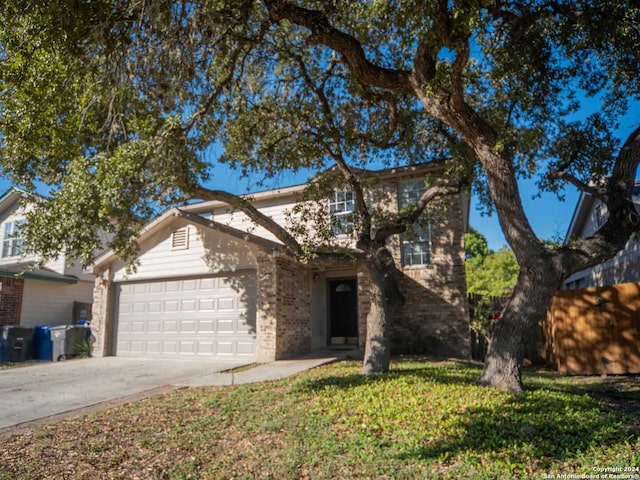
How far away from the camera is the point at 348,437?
480cm

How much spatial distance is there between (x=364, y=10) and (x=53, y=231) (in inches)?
271

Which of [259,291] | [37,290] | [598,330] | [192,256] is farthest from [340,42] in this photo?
[37,290]

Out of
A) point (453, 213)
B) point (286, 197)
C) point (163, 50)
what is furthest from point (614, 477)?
point (286, 197)

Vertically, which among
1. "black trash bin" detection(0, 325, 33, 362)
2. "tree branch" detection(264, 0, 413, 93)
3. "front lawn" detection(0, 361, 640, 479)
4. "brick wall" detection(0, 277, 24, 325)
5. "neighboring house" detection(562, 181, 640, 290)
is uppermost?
"tree branch" detection(264, 0, 413, 93)

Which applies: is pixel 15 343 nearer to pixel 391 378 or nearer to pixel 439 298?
pixel 391 378

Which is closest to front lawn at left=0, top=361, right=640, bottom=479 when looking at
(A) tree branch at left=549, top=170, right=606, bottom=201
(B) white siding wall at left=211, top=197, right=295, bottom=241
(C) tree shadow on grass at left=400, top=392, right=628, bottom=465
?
(C) tree shadow on grass at left=400, top=392, right=628, bottom=465

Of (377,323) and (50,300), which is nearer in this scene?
(377,323)

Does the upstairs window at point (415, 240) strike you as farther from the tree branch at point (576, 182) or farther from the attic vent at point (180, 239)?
the attic vent at point (180, 239)

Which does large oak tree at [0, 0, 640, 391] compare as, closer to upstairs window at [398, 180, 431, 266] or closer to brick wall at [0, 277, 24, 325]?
upstairs window at [398, 180, 431, 266]

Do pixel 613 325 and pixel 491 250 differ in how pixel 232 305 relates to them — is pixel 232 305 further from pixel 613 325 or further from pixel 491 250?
pixel 491 250

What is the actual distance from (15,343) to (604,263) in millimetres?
19645

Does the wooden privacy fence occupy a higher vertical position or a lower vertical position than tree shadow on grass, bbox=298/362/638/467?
higher

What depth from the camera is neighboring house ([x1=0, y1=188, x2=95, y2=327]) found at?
15.5m

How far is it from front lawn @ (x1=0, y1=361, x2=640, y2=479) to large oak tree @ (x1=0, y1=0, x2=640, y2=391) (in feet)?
4.90
